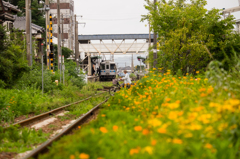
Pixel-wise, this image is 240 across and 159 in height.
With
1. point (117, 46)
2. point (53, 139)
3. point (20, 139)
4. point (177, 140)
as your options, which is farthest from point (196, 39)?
point (117, 46)

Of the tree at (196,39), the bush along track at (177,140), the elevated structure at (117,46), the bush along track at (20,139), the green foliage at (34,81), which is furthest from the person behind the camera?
the elevated structure at (117,46)

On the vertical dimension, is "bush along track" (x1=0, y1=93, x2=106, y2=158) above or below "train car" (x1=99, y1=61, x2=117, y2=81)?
below

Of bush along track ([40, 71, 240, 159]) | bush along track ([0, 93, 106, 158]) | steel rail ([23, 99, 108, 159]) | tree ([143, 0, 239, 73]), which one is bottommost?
bush along track ([0, 93, 106, 158])

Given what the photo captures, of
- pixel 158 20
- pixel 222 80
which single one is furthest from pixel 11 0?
pixel 222 80

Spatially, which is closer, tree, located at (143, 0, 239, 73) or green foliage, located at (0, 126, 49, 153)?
green foliage, located at (0, 126, 49, 153)

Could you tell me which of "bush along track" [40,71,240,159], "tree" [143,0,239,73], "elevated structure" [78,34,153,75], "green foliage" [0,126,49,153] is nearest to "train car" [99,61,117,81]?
"elevated structure" [78,34,153,75]

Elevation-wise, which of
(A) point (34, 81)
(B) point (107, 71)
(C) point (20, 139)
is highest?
(B) point (107, 71)

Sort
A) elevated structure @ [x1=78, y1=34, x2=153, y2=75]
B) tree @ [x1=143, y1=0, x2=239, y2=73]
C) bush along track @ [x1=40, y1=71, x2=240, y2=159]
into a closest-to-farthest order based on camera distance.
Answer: bush along track @ [x1=40, y1=71, x2=240, y2=159], tree @ [x1=143, y1=0, x2=239, y2=73], elevated structure @ [x1=78, y1=34, x2=153, y2=75]

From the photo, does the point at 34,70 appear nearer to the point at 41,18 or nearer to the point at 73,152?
the point at 73,152

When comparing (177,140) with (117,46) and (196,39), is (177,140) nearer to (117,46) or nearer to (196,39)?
(196,39)

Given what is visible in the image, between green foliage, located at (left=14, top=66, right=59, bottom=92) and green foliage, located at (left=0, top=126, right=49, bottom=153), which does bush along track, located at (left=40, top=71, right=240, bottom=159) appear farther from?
green foliage, located at (left=14, top=66, right=59, bottom=92)

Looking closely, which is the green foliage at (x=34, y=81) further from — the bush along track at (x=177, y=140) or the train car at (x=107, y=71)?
the train car at (x=107, y=71)

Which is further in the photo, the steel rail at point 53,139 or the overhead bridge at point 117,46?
the overhead bridge at point 117,46

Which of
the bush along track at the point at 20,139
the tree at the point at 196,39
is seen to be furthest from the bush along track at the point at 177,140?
the tree at the point at 196,39
